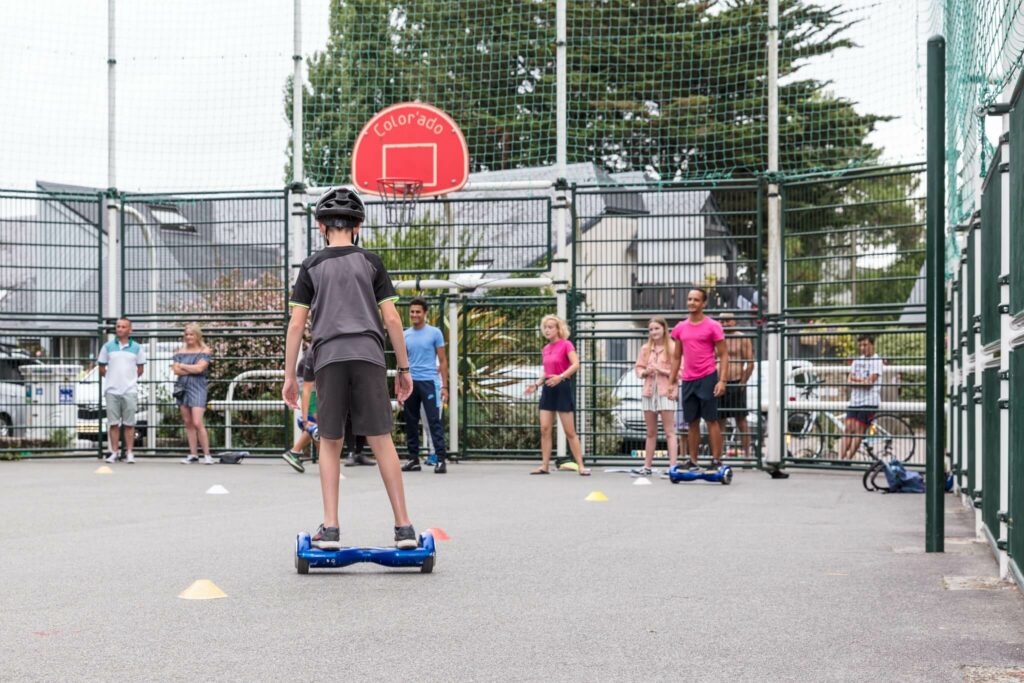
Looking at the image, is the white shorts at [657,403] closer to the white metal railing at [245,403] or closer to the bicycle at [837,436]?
the bicycle at [837,436]

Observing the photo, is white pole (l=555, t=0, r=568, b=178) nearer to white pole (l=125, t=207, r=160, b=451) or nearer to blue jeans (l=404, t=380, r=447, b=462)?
blue jeans (l=404, t=380, r=447, b=462)

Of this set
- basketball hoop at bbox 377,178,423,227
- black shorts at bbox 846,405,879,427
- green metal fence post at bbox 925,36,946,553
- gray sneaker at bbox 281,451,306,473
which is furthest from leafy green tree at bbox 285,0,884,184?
green metal fence post at bbox 925,36,946,553

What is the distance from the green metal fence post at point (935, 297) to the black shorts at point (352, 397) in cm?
323

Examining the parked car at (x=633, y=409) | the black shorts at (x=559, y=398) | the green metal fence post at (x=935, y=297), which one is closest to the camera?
the green metal fence post at (x=935, y=297)

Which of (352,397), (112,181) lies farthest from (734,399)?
(352,397)

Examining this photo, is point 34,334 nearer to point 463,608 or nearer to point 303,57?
point 303,57

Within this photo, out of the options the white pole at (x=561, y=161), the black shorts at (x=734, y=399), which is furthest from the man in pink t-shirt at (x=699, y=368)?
the white pole at (x=561, y=161)

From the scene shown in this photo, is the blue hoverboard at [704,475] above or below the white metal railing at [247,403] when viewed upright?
below

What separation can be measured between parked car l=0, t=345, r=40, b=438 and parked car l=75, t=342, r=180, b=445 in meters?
0.71

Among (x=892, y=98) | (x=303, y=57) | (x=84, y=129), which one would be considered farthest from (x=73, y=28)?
(x=892, y=98)

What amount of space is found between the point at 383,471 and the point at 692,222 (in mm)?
9606

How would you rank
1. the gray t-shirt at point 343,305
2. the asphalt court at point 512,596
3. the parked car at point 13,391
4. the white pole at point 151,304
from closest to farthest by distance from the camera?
1. the asphalt court at point 512,596
2. the gray t-shirt at point 343,305
3. the parked car at point 13,391
4. the white pole at point 151,304

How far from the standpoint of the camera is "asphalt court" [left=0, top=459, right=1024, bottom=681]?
479cm

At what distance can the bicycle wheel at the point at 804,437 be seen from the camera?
50.7ft
